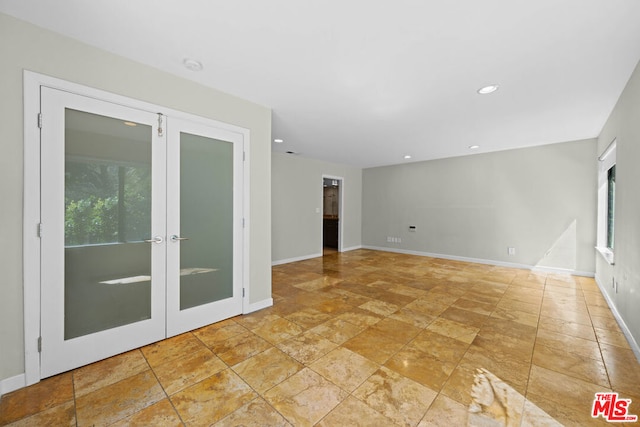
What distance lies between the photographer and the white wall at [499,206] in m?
4.70

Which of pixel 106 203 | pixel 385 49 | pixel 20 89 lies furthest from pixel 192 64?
pixel 385 49

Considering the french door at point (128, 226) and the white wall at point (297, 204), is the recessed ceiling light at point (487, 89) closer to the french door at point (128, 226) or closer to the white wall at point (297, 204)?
the french door at point (128, 226)

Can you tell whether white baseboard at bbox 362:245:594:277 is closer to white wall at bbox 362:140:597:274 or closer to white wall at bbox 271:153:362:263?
white wall at bbox 362:140:597:274

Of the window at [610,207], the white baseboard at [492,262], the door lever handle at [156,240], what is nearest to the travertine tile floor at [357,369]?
the door lever handle at [156,240]

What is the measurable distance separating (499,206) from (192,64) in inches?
241

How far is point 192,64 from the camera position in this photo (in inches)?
90.3

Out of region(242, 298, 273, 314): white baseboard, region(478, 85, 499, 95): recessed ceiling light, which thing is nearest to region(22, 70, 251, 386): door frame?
region(242, 298, 273, 314): white baseboard

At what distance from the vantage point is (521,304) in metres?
3.37

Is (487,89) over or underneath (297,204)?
over

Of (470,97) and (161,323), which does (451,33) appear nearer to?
(470,97)

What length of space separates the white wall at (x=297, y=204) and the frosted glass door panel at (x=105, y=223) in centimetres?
343

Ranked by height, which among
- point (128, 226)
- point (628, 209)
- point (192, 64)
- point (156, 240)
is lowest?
point (156, 240)

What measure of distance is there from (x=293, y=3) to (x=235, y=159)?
1.69m

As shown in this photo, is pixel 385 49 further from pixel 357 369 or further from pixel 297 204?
pixel 297 204
